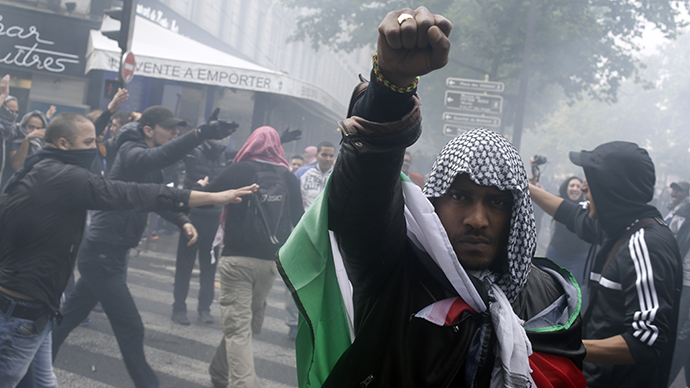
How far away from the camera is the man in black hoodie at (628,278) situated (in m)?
2.42

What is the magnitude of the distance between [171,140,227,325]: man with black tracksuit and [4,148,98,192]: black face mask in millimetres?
2441

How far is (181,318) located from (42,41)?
35.8 feet

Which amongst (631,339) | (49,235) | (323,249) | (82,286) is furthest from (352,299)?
(82,286)

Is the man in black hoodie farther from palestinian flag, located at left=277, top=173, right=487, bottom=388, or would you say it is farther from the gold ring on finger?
the gold ring on finger

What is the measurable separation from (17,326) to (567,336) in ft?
9.32

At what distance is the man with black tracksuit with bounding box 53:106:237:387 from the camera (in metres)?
3.95

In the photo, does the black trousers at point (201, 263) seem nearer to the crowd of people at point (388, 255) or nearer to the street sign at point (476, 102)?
the crowd of people at point (388, 255)

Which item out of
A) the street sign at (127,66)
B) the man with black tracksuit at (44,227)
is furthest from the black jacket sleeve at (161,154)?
the street sign at (127,66)

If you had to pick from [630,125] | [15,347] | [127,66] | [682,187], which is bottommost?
[15,347]

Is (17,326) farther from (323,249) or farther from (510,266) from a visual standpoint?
(510,266)

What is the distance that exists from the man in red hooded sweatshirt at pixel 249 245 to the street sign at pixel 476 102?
9124mm

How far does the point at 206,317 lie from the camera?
5.90m

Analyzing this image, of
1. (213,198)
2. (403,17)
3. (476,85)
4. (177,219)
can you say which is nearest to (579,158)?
(213,198)

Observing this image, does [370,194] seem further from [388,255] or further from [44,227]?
[44,227]
